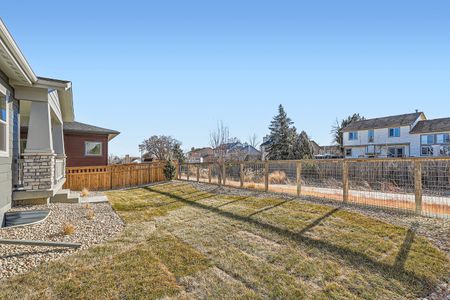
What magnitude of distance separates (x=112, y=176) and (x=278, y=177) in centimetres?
1022

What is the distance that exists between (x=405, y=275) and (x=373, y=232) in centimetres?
164

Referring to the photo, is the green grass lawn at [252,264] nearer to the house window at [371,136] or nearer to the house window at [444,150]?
the house window at [444,150]

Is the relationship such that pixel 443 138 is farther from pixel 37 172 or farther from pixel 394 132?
pixel 37 172

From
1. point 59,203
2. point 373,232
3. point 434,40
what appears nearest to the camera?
point 373,232

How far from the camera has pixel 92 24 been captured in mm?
9719

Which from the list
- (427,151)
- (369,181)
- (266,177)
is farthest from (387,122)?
(369,181)

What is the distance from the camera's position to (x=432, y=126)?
29531 millimetres

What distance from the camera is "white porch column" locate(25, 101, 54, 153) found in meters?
6.96

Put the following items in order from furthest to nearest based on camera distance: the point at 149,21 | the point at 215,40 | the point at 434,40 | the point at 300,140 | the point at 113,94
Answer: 1. the point at 300,140
2. the point at 113,94
3. the point at 215,40
4. the point at 149,21
5. the point at 434,40

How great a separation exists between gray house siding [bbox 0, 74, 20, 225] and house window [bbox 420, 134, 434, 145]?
3780 centimetres

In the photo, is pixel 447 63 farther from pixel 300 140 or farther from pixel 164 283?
pixel 300 140

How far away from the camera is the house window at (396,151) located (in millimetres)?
31922

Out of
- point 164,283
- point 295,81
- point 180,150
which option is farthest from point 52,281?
point 180,150

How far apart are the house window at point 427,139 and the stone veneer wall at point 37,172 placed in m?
37.1
